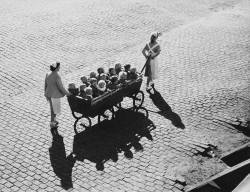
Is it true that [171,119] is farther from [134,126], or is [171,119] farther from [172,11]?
[172,11]

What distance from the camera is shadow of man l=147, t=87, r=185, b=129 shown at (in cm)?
1138

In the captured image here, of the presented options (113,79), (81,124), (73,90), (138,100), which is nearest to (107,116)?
(81,124)

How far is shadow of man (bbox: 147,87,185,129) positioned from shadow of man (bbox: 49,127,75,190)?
319 centimetres

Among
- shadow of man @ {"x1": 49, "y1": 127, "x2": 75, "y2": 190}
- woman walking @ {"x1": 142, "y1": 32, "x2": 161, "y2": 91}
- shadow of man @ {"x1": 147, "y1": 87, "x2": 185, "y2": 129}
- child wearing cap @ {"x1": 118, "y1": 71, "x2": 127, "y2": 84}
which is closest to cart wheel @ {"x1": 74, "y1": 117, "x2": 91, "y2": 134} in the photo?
shadow of man @ {"x1": 49, "y1": 127, "x2": 75, "y2": 190}

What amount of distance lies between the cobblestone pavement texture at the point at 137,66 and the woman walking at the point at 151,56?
559 millimetres

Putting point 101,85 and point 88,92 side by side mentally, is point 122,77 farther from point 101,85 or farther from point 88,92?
point 88,92

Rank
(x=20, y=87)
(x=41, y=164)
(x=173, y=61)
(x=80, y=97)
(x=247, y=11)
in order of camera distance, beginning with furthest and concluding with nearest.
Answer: (x=247, y=11)
(x=173, y=61)
(x=20, y=87)
(x=80, y=97)
(x=41, y=164)

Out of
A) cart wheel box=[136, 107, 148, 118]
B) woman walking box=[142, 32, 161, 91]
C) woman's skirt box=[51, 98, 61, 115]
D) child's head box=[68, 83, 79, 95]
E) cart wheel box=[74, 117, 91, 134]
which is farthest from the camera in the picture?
woman walking box=[142, 32, 161, 91]

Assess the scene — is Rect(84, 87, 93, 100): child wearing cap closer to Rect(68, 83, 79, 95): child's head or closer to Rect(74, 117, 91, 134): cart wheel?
Rect(68, 83, 79, 95): child's head

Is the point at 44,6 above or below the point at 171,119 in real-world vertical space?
above

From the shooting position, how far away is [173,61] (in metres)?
15.3

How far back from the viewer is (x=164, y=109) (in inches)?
472

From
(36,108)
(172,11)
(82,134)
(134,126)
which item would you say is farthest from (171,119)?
(172,11)

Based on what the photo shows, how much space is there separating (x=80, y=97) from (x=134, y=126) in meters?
1.89
